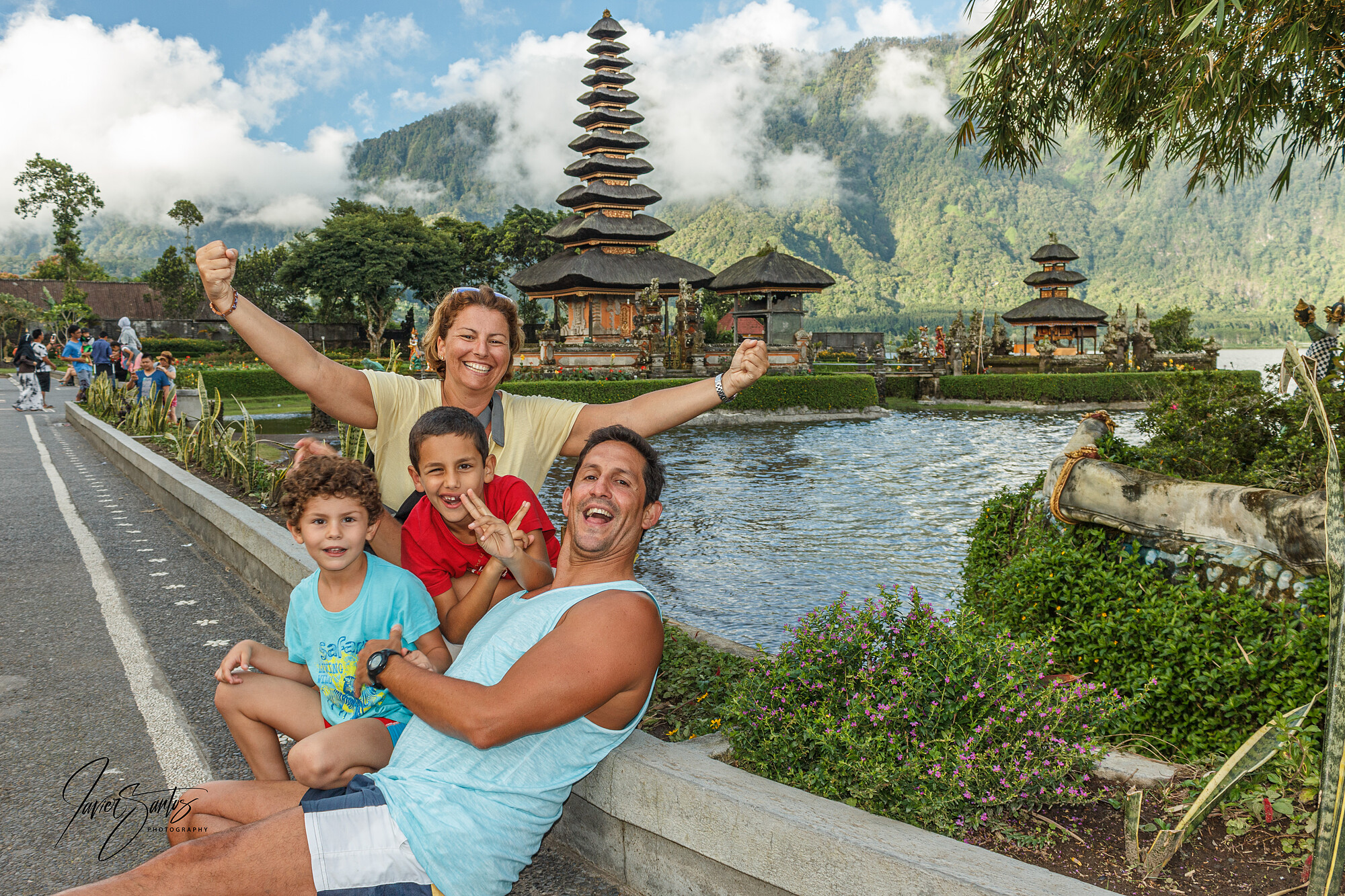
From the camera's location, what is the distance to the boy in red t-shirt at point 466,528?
2.74 m

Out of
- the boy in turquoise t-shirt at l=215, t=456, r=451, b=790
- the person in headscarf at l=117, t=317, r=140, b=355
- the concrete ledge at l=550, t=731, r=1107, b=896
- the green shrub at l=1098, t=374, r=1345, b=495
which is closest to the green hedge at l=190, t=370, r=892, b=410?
the person in headscarf at l=117, t=317, r=140, b=355

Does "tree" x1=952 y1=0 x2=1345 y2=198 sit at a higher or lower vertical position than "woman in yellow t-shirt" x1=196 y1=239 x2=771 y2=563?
higher

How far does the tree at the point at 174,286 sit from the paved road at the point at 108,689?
230 ft

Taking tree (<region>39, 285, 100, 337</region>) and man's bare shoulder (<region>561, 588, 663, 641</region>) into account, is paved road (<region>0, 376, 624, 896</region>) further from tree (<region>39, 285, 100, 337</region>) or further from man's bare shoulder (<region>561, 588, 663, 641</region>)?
tree (<region>39, 285, 100, 337</region>)

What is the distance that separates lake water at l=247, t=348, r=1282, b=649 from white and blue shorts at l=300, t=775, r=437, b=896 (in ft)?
9.82

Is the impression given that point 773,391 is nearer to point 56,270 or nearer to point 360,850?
point 360,850

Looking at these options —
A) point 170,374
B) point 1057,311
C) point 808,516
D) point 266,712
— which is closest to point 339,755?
point 266,712

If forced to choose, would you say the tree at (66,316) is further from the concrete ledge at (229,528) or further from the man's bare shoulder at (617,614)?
the man's bare shoulder at (617,614)

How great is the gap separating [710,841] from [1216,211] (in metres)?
230

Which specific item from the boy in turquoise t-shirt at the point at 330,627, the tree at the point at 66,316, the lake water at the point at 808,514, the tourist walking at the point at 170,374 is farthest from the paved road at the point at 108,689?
the tree at the point at 66,316

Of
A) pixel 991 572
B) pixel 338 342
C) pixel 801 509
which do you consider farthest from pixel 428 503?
pixel 338 342

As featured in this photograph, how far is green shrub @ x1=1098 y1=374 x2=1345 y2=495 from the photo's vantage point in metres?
4.43

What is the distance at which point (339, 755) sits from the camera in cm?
243

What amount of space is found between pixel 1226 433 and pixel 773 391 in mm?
23384
